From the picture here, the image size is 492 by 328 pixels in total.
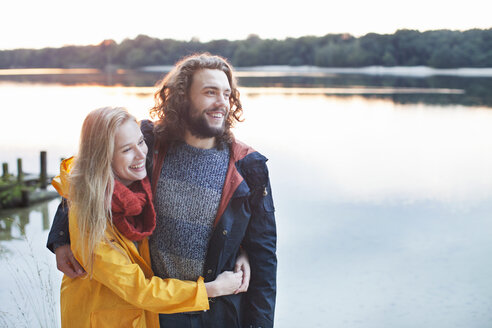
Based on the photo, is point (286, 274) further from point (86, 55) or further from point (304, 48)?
point (304, 48)

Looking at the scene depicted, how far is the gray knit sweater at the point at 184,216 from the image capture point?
1.75 meters

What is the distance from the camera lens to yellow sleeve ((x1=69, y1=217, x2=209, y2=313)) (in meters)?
1.47

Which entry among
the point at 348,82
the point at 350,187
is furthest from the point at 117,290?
the point at 348,82

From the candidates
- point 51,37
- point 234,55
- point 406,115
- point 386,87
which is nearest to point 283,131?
point 234,55

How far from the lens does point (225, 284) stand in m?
1.71

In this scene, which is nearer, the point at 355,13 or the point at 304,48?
the point at 304,48

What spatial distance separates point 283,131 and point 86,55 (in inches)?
489

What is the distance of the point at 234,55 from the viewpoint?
33156mm

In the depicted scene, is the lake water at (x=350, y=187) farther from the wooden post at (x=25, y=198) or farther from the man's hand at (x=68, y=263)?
the man's hand at (x=68, y=263)

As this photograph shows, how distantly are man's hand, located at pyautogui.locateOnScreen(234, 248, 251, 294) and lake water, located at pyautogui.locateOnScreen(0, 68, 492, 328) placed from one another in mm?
722

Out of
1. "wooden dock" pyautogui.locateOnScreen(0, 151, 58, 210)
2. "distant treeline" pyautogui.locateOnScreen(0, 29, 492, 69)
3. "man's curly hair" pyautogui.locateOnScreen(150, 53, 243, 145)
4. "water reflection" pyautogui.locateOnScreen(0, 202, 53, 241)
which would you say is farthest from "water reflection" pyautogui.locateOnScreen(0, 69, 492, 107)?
"man's curly hair" pyautogui.locateOnScreen(150, 53, 243, 145)

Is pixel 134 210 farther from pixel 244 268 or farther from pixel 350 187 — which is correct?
pixel 350 187

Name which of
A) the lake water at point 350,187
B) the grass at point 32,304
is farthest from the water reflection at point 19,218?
the grass at point 32,304

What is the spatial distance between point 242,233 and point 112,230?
470 millimetres
